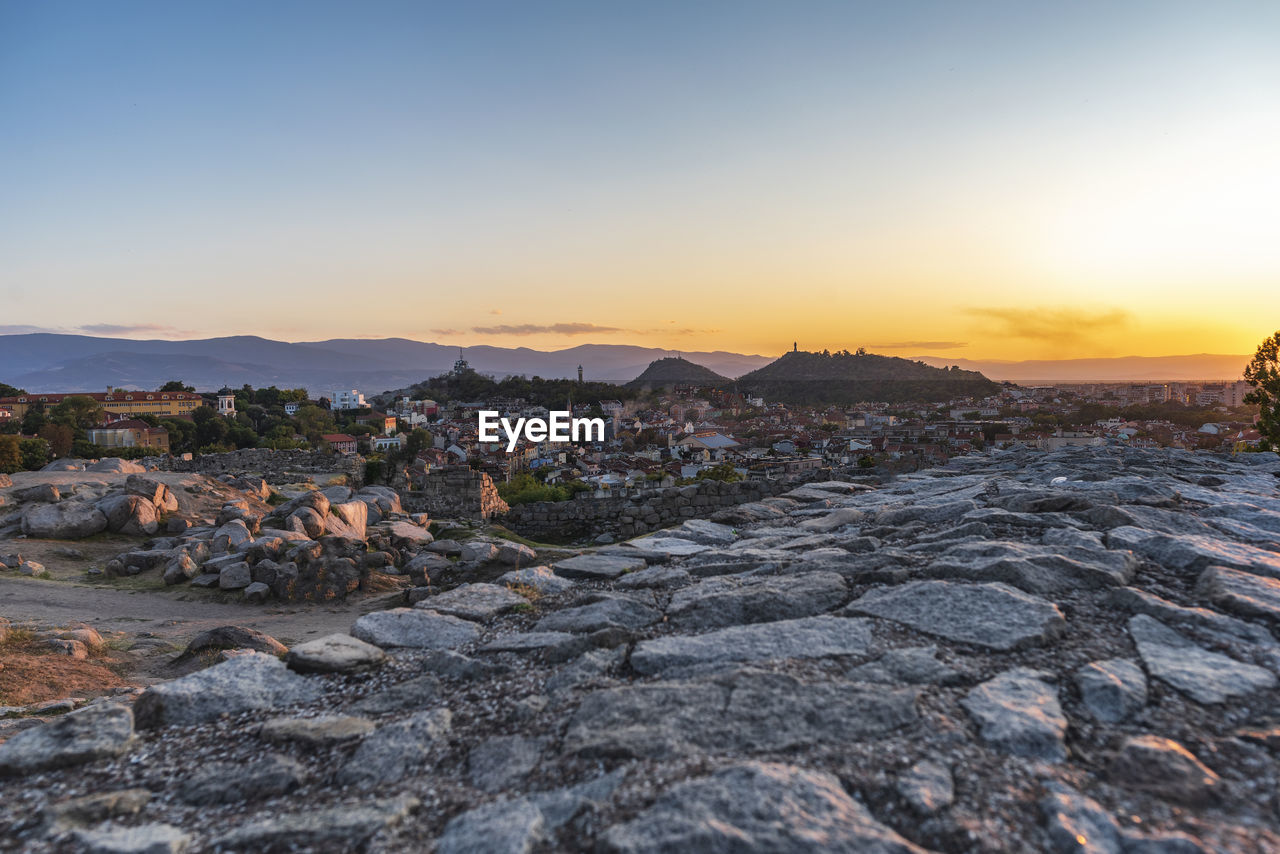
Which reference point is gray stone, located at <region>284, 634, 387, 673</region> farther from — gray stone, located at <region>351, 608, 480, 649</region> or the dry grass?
the dry grass

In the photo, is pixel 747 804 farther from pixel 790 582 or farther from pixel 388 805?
pixel 790 582

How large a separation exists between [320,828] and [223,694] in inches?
56.0

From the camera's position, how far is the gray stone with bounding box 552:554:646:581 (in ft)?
18.0

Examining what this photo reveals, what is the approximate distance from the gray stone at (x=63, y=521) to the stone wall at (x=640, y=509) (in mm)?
8382

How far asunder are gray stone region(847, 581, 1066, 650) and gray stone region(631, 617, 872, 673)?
263mm

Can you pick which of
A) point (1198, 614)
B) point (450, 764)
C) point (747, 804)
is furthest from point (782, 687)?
point (1198, 614)

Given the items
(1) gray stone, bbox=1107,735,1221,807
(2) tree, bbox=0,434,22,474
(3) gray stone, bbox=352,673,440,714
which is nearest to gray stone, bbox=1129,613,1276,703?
(1) gray stone, bbox=1107,735,1221,807

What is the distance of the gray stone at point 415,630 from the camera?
13.2 ft

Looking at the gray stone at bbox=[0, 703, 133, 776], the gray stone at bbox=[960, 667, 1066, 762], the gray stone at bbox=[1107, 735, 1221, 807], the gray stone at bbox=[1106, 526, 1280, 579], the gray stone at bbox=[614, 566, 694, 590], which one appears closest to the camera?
the gray stone at bbox=[1107, 735, 1221, 807]

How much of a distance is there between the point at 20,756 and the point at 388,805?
64.9 inches

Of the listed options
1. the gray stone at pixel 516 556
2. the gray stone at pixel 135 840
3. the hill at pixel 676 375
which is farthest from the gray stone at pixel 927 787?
the hill at pixel 676 375


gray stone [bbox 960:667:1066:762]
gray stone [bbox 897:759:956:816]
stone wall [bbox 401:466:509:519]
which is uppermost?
gray stone [bbox 960:667:1066:762]

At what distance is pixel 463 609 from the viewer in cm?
464

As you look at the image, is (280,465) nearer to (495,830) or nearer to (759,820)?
(495,830)
